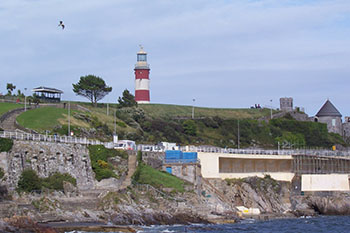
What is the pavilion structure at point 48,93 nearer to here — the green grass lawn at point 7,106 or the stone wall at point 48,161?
the green grass lawn at point 7,106

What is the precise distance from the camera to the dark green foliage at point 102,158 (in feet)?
197

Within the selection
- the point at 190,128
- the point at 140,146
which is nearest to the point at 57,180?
the point at 140,146

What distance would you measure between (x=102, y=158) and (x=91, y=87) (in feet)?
139

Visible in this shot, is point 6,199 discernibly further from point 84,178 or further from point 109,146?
point 109,146

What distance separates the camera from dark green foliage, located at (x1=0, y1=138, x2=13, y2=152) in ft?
173

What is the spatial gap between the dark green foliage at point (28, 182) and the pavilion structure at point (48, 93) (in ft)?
154

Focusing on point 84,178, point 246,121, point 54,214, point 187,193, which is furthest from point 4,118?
point 246,121

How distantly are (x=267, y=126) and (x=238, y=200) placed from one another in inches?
1803

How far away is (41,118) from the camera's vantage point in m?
80.6

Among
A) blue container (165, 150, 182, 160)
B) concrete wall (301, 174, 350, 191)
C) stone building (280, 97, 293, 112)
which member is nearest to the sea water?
concrete wall (301, 174, 350, 191)

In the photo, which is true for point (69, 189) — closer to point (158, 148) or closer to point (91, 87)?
point (158, 148)

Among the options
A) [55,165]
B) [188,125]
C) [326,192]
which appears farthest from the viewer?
[188,125]

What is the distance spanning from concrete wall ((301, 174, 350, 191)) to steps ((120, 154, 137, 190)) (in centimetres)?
2352

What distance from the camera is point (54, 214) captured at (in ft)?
156
